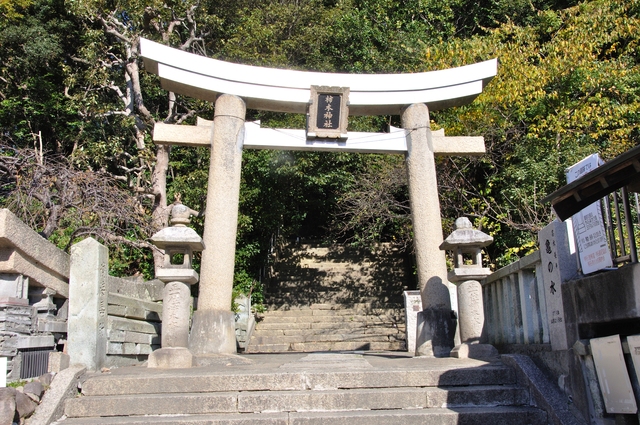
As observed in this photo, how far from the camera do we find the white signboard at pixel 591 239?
13.8 ft

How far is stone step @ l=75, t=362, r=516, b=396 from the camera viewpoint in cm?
511

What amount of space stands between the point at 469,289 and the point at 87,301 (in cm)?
430

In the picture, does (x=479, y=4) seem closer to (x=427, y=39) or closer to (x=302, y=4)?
(x=427, y=39)

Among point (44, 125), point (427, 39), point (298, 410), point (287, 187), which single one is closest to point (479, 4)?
point (427, 39)

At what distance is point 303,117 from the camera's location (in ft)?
48.6

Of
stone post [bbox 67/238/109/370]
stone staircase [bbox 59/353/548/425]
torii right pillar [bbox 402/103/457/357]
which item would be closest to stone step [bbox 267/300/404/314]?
torii right pillar [bbox 402/103/457/357]

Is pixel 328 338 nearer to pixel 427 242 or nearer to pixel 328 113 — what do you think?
pixel 427 242

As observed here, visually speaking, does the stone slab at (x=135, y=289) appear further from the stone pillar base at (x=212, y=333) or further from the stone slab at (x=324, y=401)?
the stone slab at (x=324, y=401)

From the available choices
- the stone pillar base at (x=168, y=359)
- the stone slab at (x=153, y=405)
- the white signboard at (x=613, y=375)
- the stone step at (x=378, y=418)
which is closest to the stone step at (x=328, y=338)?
the stone pillar base at (x=168, y=359)

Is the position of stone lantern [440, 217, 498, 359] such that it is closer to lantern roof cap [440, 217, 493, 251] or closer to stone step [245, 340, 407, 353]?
lantern roof cap [440, 217, 493, 251]

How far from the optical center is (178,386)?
16.8ft

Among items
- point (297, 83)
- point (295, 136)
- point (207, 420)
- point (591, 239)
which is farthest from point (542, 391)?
point (297, 83)

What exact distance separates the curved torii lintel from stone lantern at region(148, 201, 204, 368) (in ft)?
9.58

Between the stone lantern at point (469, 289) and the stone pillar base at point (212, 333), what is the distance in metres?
3.04
